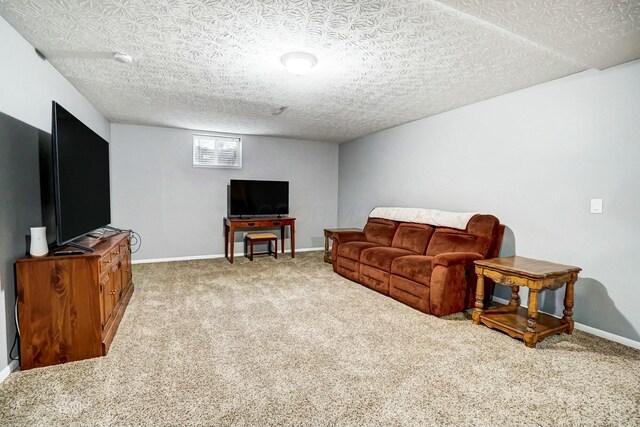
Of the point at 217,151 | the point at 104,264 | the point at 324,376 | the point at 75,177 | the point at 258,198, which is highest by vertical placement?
the point at 217,151

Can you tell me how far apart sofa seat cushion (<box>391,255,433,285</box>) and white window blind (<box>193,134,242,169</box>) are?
3.61m

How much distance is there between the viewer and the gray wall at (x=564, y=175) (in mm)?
2590

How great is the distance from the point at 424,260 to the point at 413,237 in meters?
0.81

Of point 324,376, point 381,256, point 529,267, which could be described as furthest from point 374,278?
point 324,376

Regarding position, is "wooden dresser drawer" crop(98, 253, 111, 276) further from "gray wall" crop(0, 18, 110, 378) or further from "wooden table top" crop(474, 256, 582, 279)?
"wooden table top" crop(474, 256, 582, 279)

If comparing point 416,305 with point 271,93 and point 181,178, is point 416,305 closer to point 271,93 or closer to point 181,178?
point 271,93

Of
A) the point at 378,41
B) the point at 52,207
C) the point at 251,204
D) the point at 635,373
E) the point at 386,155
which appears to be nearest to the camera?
the point at 635,373

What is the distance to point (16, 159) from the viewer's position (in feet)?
6.99

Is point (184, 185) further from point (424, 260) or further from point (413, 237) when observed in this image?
point (424, 260)

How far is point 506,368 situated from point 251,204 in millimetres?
4559

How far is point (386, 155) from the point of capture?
5.33 m

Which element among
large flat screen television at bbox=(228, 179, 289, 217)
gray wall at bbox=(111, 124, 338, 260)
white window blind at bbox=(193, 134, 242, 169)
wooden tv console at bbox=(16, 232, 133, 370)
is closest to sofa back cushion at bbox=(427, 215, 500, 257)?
large flat screen television at bbox=(228, 179, 289, 217)

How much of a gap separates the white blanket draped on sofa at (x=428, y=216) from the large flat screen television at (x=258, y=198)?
1.81 m

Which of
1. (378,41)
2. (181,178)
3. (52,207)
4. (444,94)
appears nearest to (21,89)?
(52,207)
